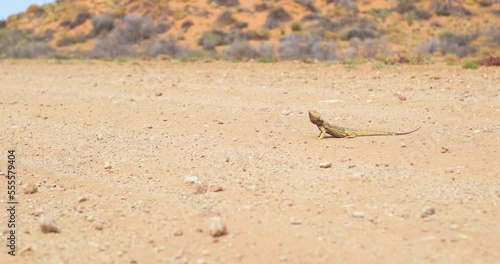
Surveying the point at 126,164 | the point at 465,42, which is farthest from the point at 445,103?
the point at 465,42

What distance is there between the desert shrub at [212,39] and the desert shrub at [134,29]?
10.7ft

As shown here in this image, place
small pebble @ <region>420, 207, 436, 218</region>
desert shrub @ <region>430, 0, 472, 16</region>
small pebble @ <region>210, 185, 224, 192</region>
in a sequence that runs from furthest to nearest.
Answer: desert shrub @ <region>430, 0, 472, 16</region> → small pebble @ <region>210, 185, 224, 192</region> → small pebble @ <region>420, 207, 436, 218</region>

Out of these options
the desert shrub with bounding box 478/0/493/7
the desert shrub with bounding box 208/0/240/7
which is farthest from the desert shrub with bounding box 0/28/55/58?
the desert shrub with bounding box 478/0/493/7

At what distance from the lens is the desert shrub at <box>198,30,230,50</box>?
25688 millimetres

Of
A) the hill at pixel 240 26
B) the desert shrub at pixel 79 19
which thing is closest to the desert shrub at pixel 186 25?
the hill at pixel 240 26

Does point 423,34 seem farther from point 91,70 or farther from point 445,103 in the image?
point 445,103

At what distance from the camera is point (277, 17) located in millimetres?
31547

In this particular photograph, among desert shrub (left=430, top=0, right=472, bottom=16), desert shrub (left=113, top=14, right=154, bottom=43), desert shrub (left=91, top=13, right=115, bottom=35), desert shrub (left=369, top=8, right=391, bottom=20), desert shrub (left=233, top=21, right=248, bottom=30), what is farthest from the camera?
desert shrub (left=91, top=13, right=115, bottom=35)

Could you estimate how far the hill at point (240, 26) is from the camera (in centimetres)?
2322

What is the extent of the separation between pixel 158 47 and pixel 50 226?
683 inches

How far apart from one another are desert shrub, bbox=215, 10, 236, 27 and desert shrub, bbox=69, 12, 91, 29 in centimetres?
919

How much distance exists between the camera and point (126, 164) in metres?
6.14

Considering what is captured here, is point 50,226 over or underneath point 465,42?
over

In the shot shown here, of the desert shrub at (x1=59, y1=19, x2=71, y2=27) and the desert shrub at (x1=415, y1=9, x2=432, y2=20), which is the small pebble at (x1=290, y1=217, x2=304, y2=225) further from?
the desert shrub at (x1=59, y1=19, x2=71, y2=27)
